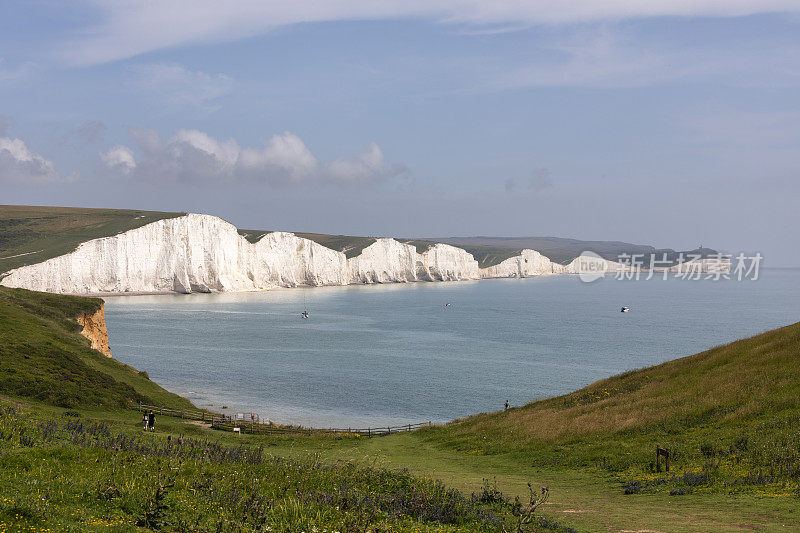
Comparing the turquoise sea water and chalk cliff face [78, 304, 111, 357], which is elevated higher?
chalk cliff face [78, 304, 111, 357]

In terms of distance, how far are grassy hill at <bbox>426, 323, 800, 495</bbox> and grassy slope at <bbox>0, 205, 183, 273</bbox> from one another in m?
144

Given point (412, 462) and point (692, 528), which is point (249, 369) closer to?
point (412, 462)

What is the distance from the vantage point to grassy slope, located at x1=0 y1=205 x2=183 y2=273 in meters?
150

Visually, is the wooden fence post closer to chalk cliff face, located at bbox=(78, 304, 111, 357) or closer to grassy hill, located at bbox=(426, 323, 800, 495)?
grassy hill, located at bbox=(426, 323, 800, 495)

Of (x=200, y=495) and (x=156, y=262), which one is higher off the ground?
(x=156, y=262)

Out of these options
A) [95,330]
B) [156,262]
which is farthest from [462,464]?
[156,262]

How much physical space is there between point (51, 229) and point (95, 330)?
13355 cm

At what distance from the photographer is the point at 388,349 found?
88438 mm

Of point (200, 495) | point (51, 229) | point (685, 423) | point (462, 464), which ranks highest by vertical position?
point (51, 229)

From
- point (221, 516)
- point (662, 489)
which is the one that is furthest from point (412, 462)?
point (221, 516)

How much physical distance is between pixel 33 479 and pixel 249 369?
62869 mm

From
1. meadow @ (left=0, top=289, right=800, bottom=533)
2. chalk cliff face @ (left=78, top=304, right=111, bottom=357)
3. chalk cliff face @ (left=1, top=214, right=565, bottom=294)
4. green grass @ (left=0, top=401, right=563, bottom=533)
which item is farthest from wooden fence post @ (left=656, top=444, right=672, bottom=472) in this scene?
chalk cliff face @ (left=1, top=214, right=565, bottom=294)

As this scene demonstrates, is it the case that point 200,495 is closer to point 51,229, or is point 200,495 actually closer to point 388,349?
point 388,349

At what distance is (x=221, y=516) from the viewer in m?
10.1
